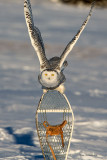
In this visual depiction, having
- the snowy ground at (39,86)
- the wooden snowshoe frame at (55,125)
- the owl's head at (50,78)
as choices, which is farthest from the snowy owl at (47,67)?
the snowy ground at (39,86)

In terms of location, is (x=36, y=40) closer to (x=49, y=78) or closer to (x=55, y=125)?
(x=49, y=78)

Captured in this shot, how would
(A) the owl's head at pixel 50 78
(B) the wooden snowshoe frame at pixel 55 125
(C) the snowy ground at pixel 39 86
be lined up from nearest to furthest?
1. (A) the owl's head at pixel 50 78
2. (B) the wooden snowshoe frame at pixel 55 125
3. (C) the snowy ground at pixel 39 86

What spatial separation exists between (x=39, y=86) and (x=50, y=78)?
4.02m

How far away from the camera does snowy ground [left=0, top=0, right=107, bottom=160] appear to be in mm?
5480

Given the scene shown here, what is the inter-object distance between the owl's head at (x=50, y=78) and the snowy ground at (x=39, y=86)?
88cm

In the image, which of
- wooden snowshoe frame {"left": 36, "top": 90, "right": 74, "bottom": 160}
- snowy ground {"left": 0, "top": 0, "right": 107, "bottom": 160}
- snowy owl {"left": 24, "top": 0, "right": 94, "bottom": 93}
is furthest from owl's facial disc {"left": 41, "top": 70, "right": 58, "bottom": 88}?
snowy ground {"left": 0, "top": 0, "right": 107, "bottom": 160}

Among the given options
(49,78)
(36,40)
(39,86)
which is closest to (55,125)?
(49,78)

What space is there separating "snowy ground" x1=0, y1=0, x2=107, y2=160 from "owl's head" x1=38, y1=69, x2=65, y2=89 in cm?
88

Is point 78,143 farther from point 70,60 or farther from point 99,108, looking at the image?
point 70,60

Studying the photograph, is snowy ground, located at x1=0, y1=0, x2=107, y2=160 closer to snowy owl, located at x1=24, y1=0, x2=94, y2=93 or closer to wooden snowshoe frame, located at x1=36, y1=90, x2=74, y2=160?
wooden snowshoe frame, located at x1=36, y1=90, x2=74, y2=160

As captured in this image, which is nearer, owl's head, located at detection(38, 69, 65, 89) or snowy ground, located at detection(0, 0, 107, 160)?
owl's head, located at detection(38, 69, 65, 89)

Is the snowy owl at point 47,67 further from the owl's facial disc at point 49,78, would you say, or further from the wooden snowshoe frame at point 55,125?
the wooden snowshoe frame at point 55,125

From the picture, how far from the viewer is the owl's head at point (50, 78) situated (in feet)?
14.3

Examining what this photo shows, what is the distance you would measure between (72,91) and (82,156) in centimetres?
318
